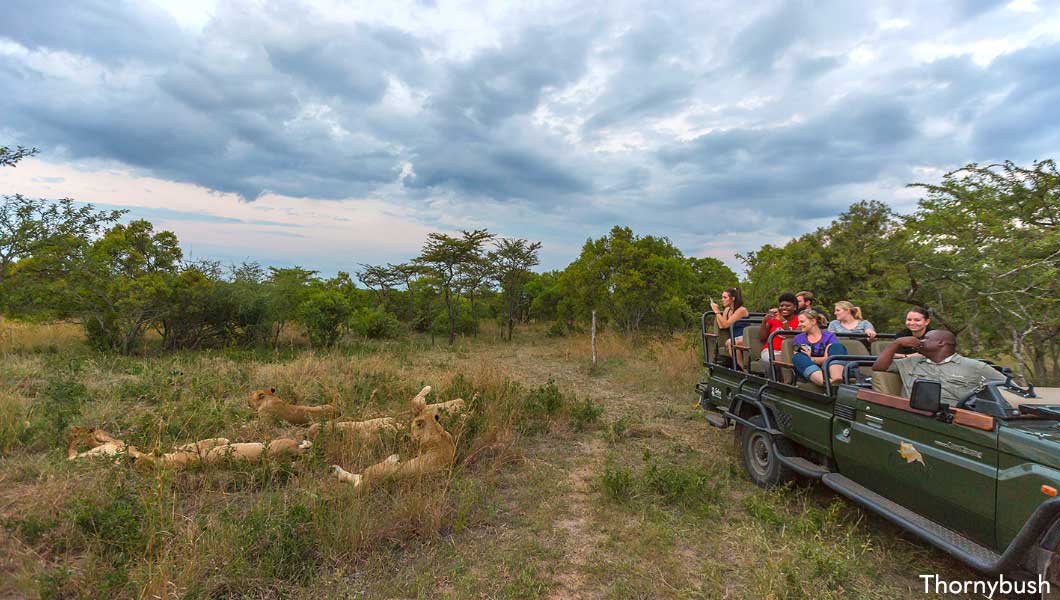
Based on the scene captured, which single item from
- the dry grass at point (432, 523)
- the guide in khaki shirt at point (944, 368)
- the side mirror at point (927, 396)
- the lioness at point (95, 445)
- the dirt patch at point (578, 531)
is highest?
the guide in khaki shirt at point (944, 368)

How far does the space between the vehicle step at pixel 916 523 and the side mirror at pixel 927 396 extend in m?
0.77

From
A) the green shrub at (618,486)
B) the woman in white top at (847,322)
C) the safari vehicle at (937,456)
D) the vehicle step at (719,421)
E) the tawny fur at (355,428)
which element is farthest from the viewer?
the vehicle step at (719,421)

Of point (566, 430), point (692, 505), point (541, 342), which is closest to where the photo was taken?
point (692, 505)

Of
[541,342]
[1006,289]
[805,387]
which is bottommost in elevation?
[541,342]

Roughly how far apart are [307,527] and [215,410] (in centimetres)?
369

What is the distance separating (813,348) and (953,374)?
134cm

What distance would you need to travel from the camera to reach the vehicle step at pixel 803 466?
3.80m

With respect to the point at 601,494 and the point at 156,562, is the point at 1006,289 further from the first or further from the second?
the point at 156,562

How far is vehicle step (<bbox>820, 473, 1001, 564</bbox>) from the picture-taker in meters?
2.59

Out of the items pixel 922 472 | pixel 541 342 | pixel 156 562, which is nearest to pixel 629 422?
pixel 922 472

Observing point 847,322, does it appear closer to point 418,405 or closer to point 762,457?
point 762,457

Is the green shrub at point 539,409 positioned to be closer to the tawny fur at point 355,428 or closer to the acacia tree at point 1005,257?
the tawny fur at point 355,428

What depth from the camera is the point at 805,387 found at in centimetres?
415

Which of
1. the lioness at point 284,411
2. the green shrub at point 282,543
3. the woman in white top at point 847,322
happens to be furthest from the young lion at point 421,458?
the woman in white top at point 847,322
